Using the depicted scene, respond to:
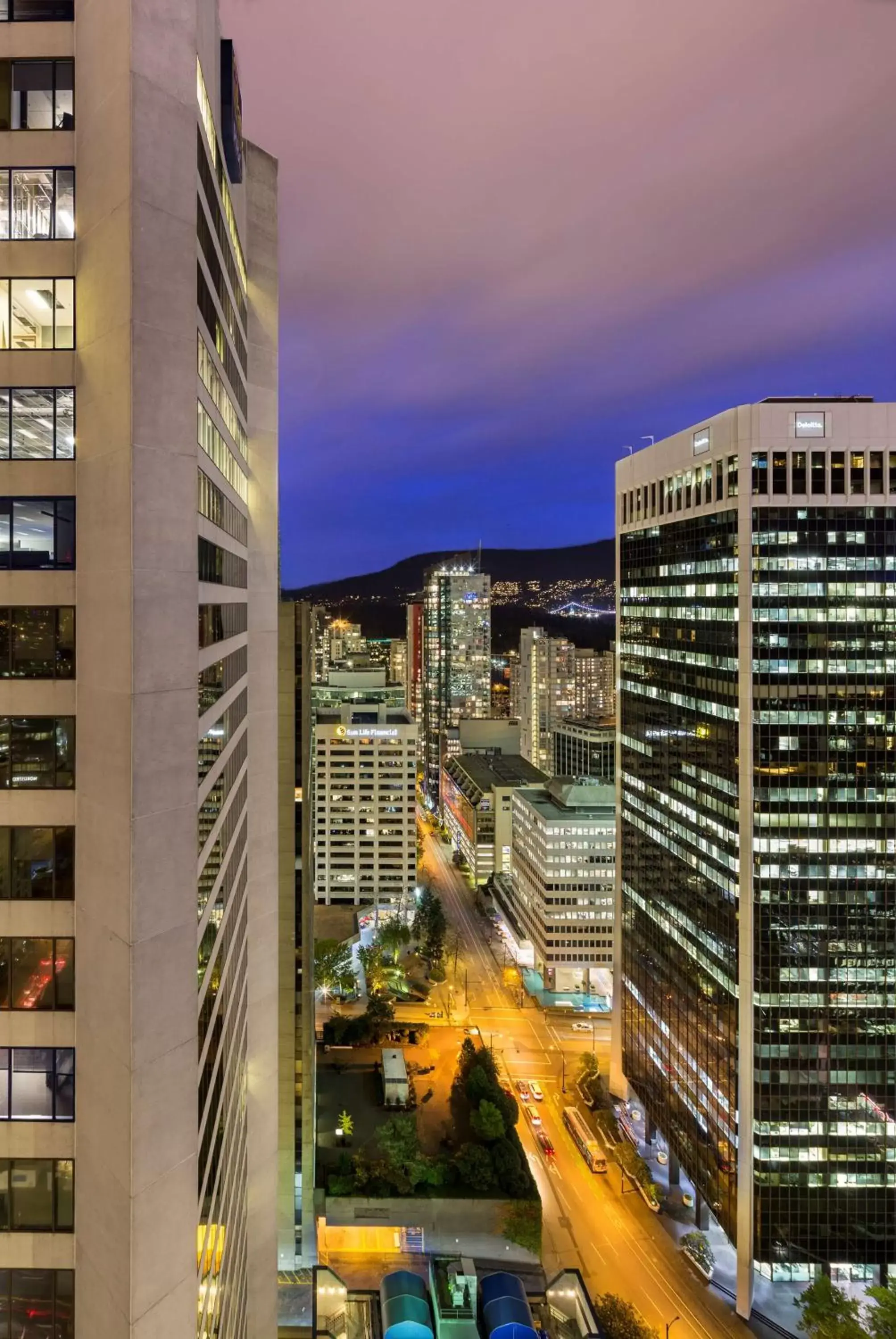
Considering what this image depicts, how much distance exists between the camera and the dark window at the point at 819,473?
6294cm

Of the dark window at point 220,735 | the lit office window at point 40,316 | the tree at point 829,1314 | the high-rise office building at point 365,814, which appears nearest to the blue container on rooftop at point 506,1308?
the tree at point 829,1314

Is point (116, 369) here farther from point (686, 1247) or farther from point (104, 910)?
point (686, 1247)

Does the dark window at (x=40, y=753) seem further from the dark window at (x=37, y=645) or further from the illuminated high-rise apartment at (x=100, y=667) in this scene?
the dark window at (x=37, y=645)

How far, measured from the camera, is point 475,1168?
6184cm

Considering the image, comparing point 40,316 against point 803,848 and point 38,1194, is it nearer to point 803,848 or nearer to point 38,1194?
point 38,1194

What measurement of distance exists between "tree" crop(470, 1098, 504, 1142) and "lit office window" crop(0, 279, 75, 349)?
69535 millimetres

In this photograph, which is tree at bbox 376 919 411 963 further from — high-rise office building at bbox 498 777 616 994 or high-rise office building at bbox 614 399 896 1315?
high-rise office building at bbox 614 399 896 1315

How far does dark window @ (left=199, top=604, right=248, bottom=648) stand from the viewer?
65.1 ft

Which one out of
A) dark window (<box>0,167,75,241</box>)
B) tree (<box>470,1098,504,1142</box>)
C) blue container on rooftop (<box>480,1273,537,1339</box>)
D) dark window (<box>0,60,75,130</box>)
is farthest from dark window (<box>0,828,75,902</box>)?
tree (<box>470,1098,504,1142</box>)

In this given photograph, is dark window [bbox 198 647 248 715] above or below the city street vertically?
above

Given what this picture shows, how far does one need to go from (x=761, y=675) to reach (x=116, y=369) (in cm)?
5842

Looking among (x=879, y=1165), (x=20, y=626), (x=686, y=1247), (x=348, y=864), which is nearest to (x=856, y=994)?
(x=879, y=1165)

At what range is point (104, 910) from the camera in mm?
16344

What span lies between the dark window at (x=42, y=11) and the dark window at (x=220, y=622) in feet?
Answer: 46.6
